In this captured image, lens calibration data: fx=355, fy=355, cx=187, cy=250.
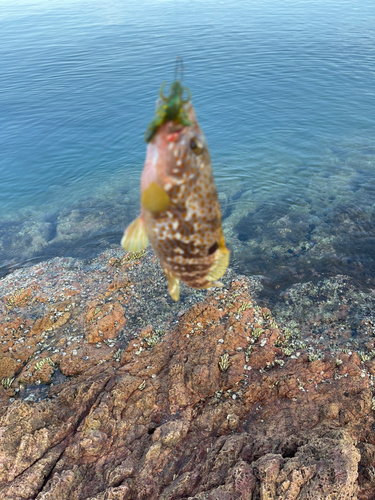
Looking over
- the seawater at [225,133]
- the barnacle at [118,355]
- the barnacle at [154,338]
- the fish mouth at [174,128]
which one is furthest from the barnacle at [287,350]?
the fish mouth at [174,128]

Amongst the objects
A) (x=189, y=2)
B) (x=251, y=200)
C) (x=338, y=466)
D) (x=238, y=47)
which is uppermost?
(x=189, y=2)

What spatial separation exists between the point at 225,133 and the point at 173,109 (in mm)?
25881

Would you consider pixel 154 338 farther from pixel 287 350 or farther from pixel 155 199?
pixel 155 199

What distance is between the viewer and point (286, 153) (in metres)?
23.4

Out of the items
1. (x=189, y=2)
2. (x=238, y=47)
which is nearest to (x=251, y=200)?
(x=238, y=47)

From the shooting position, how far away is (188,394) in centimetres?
777

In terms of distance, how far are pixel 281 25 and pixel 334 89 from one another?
24.9 meters

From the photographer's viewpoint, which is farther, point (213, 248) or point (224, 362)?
point (224, 362)

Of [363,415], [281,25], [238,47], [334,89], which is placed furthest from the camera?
[281,25]

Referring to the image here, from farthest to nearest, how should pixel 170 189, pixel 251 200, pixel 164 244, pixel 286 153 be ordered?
pixel 286 153 → pixel 251 200 → pixel 164 244 → pixel 170 189

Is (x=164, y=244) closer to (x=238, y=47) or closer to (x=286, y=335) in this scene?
(x=286, y=335)

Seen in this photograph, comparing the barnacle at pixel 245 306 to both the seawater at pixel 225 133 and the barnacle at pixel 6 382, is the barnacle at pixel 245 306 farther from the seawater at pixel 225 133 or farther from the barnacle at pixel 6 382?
the barnacle at pixel 6 382

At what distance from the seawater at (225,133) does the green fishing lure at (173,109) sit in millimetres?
10839

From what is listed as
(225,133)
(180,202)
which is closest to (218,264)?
(180,202)
